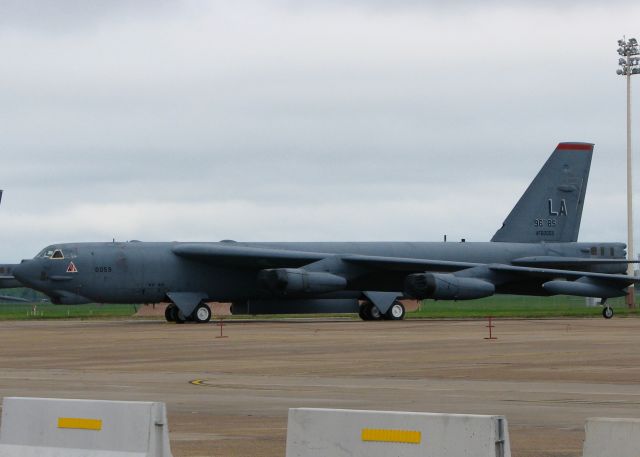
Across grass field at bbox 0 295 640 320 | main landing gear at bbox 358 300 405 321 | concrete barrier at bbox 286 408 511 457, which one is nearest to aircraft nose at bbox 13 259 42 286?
grass field at bbox 0 295 640 320

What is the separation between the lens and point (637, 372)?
20.6m

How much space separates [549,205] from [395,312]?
329 inches

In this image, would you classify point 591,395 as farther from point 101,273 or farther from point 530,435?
point 101,273

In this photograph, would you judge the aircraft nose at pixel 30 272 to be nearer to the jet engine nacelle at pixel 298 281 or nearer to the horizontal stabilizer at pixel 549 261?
the jet engine nacelle at pixel 298 281

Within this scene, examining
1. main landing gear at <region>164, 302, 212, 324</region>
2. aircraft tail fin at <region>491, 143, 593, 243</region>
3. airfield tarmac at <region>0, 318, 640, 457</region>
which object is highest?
aircraft tail fin at <region>491, 143, 593, 243</region>

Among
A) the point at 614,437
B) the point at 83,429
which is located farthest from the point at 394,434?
the point at 83,429

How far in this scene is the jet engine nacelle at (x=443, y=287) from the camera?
4753cm

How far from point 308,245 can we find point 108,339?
17371 millimetres

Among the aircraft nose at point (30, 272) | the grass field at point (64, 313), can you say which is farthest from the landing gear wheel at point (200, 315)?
the grass field at point (64, 313)

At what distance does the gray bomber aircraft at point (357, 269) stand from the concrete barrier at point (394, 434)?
3825 centimetres

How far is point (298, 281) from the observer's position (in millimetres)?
46938

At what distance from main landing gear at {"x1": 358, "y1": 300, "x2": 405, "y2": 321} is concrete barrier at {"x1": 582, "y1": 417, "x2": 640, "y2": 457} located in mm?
42735

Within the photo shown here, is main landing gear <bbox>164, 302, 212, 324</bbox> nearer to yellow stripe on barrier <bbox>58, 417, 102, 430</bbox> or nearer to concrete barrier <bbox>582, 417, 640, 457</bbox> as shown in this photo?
yellow stripe on barrier <bbox>58, 417, 102, 430</bbox>

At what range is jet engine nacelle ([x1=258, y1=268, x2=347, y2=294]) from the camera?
154 ft
